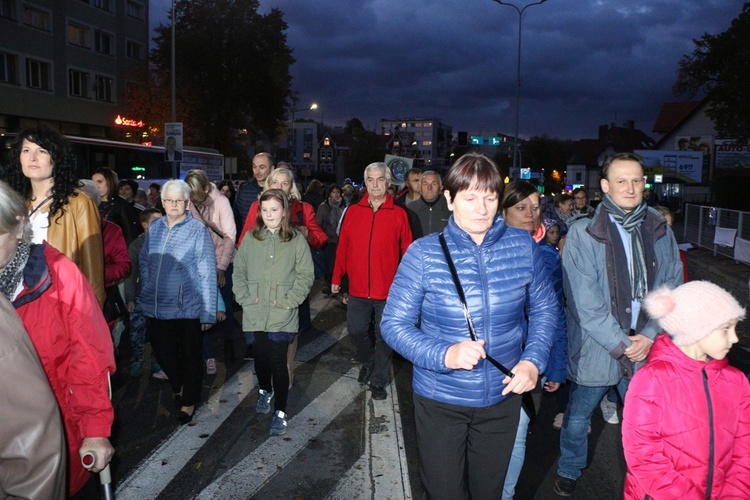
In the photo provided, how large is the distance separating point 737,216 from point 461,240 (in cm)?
1646

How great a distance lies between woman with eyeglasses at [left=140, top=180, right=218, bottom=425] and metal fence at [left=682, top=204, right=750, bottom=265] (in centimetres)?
1501

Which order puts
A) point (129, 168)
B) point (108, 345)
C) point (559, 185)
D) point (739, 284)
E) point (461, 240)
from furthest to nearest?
point (559, 185), point (129, 168), point (739, 284), point (461, 240), point (108, 345)

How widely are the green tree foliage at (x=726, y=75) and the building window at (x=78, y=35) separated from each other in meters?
33.5

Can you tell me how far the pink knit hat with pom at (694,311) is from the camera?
8.23ft

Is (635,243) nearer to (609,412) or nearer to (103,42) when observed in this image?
(609,412)

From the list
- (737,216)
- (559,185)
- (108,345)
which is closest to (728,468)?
(108,345)

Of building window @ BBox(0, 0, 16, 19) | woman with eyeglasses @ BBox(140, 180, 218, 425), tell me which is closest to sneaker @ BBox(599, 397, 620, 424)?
woman with eyeglasses @ BBox(140, 180, 218, 425)

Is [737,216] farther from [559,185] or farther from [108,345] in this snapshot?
[559,185]

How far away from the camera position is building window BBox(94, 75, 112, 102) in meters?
37.5

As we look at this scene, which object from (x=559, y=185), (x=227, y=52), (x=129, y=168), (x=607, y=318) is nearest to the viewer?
(x=607, y=318)

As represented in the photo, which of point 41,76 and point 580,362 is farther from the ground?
point 41,76

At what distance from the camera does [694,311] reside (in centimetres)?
253

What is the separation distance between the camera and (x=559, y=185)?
9244 cm

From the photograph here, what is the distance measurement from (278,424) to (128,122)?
116 feet
